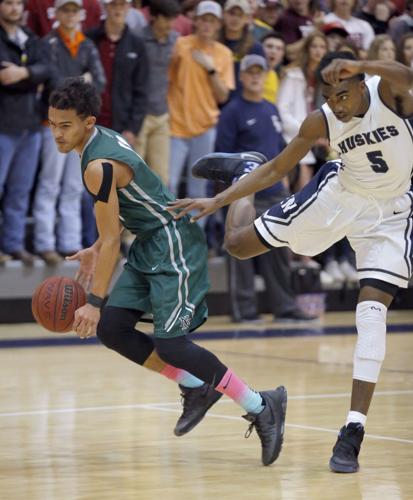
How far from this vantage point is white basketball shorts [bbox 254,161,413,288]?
5.73 metres

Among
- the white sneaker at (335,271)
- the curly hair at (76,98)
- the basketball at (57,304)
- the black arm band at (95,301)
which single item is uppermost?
the curly hair at (76,98)

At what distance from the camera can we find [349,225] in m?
5.94

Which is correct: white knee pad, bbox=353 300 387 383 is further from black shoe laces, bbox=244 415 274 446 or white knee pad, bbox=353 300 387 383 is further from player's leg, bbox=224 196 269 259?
player's leg, bbox=224 196 269 259

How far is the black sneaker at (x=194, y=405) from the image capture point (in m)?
6.04

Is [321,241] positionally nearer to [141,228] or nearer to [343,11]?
[141,228]

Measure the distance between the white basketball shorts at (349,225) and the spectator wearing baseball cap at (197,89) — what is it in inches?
229

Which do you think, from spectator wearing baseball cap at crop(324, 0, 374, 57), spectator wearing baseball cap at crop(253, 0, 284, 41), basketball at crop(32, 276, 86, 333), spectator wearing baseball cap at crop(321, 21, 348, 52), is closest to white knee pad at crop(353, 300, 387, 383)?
basketball at crop(32, 276, 86, 333)

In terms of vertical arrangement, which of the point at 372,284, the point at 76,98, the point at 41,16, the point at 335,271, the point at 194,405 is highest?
the point at 76,98

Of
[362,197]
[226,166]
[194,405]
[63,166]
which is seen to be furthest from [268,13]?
[194,405]

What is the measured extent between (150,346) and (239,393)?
53 centimetres

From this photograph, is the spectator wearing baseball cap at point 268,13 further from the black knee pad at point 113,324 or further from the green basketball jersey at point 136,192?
the black knee pad at point 113,324

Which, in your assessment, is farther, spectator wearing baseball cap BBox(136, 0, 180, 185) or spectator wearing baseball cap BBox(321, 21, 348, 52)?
spectator wearing baseball cap BBox(321, 21, 348, 52)

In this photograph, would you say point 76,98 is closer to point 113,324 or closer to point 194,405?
point 113,324

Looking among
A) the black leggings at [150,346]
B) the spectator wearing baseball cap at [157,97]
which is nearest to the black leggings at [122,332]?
the black leggings at [150,346]
